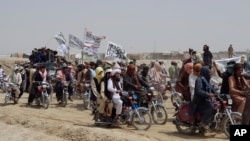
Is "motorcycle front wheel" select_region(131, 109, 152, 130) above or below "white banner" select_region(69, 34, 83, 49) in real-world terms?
below

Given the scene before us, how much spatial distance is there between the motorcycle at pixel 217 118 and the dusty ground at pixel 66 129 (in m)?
0.24

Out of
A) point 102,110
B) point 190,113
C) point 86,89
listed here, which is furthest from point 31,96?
point 190,113

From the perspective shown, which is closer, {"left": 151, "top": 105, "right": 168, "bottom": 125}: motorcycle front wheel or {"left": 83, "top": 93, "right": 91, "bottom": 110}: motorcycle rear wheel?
{"left": 151, "top": 105, "right": 168, "bottom": 125}: motorcycle front wheel

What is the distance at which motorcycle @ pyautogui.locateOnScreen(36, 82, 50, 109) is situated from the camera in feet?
55.6

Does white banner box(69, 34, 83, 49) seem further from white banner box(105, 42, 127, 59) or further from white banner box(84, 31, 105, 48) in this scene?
white banner box(105, 42, 127, 59)

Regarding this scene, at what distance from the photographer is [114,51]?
72.5 ft

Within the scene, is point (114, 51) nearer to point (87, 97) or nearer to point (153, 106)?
point (87, 97)

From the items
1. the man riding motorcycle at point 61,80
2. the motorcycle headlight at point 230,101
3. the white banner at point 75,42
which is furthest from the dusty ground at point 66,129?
the white banner at point 75,42

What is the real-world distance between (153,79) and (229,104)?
26.3 ft

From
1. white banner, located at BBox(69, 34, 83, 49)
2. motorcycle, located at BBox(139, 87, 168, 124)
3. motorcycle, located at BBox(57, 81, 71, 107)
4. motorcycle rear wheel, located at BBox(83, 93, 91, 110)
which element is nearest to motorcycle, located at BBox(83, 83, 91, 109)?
motorcycle rear wheel, located at BBox(83, 93, 91, 110)

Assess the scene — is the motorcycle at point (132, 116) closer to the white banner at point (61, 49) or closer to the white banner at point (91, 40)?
the white banner at point (91, 40)

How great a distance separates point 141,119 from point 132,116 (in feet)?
0.85

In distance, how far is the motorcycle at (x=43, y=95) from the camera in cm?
1694

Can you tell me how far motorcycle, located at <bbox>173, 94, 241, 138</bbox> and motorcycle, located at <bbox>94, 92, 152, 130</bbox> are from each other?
0.87m
